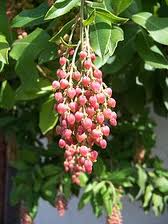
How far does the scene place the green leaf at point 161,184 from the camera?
8.59 ft

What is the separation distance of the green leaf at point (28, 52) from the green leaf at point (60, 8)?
24 cm

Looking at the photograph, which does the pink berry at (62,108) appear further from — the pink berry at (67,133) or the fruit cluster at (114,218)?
the fruit cluster at (114,218)

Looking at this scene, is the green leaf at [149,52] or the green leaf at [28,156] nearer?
the green leaf at [149,52]

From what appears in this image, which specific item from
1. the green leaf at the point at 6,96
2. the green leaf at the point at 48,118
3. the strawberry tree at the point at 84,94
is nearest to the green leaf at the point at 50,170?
the strawberry tree at the point at 84,94

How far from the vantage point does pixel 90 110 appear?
34.8 inches

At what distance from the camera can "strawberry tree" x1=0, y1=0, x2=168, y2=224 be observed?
3.01 ft

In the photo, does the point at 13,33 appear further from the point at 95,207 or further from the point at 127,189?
the point at 127,189

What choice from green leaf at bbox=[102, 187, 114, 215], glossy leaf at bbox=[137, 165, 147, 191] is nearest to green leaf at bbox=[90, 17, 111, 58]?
green leaf at bbox=[102, 187, 114, 215]

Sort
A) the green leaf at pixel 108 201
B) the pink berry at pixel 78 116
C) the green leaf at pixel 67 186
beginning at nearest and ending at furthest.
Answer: the pink berry at pixel 78 116 < the green leaf at pixel 108 201 < the green leaf at pixel 67 186

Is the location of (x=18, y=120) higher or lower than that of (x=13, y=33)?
lower

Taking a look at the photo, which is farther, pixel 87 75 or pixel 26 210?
pixel 26 210

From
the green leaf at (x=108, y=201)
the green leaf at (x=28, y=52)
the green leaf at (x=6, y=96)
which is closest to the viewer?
the green leaf at (x=28, y=52)

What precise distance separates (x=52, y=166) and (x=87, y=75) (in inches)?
68.6

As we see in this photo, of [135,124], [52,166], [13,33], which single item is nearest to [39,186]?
[52,166]
